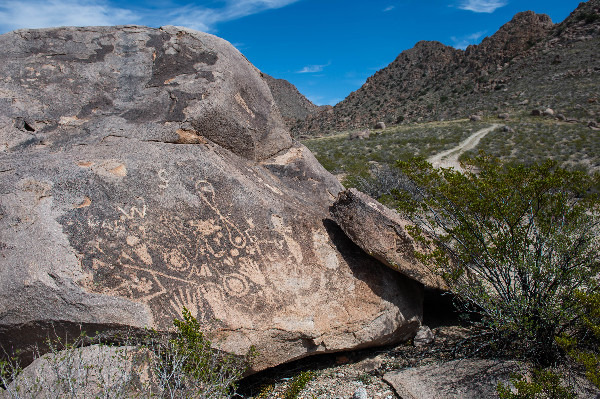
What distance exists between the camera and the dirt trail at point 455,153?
18020 millimetres

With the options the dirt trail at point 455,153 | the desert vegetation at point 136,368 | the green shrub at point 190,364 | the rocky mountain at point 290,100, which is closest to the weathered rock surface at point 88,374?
the desert vegetation at point 136,368

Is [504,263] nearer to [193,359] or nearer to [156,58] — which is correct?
[193,359]

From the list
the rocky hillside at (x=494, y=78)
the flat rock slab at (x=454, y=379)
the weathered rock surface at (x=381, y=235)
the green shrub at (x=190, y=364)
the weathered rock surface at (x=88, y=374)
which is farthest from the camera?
the rocky hillside at (x=494, y=78)

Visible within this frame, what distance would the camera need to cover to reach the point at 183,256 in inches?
158

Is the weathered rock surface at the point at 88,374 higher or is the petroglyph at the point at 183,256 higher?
the petroglyph at the point at 183,256

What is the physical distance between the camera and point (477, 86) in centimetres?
4053

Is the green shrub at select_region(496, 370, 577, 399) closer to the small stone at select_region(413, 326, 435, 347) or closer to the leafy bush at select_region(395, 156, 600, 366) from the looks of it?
the leafy bush at select_region(395, 156, 600, 366)

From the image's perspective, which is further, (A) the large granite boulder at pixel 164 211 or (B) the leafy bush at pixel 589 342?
(A) the large granite boulder at pixel 164 211

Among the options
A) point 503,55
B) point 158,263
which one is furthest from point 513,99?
point 158,263

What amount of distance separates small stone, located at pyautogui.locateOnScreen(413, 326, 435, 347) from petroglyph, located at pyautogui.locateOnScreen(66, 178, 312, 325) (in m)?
1.73

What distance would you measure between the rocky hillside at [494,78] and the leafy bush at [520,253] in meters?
24.3

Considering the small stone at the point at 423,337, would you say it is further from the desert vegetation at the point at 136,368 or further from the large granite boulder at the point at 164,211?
the desert vegetation at the point at 136,368

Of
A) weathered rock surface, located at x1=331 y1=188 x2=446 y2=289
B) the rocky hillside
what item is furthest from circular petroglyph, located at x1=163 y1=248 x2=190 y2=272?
the rocky hillside

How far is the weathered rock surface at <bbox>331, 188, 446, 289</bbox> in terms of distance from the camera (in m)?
4.60
